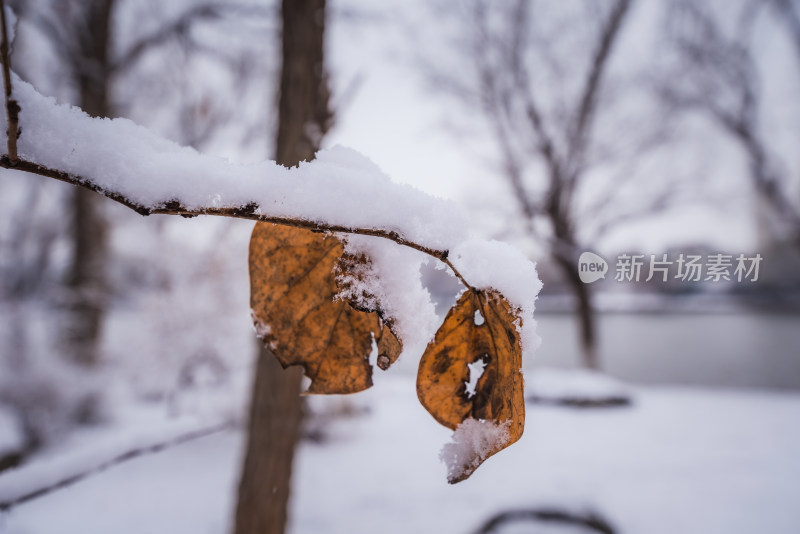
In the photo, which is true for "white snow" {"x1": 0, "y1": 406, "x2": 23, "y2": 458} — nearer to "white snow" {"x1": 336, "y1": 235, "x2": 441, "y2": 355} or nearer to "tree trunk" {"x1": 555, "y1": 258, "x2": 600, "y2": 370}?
"white snow" {"x1": 336, "y1": 235, "x2": 441, "y2": 355}

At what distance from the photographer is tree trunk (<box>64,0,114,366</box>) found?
4.47m

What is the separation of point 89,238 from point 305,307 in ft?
18.8

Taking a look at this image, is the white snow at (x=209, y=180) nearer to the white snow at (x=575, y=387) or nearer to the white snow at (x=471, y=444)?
the white snow at (x=471, y=444)

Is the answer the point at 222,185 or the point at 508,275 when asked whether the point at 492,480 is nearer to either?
the point at 508,275

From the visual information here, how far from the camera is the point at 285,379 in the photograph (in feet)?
4.85

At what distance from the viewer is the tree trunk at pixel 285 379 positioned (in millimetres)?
1420

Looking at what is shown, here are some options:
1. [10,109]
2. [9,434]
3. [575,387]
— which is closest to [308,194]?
[10,109]

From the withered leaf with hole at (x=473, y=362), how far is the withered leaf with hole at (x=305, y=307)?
5 centimetres

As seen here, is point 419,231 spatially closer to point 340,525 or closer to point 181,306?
point 340,525

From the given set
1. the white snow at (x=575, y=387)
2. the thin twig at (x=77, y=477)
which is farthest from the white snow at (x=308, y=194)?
the white snow at (x=575, y=387)

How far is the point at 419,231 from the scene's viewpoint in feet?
0.91

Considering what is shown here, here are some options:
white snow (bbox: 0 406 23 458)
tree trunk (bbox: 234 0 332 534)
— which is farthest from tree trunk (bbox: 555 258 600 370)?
white snow (bbox: 0 406 23 458)

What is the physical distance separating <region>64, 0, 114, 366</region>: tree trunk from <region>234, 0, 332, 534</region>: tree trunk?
12.9 feet

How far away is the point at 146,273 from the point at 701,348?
14232mm
